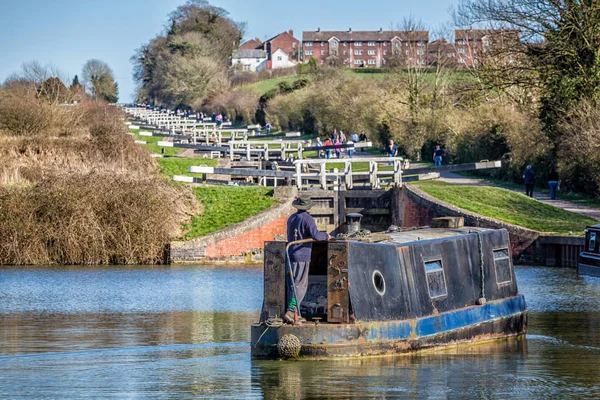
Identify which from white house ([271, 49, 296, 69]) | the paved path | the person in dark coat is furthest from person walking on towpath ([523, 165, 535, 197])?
white house ([271, 49, 296, 69])

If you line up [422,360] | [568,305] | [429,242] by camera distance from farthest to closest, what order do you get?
[568,305] < [429,242] < [422,360]

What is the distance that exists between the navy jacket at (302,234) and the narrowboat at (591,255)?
46.2ft

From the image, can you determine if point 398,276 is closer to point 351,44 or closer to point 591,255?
point 591,255

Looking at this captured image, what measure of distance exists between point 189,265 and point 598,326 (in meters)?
15.7

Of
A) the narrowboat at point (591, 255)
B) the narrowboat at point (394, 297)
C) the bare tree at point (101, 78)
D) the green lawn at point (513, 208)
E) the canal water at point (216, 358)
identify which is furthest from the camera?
the bare tree at point (101, 78)

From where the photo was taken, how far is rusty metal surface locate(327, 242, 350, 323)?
15234 millimetres

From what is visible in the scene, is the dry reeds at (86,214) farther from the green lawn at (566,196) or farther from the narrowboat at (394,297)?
the narrowboat at (394,297)

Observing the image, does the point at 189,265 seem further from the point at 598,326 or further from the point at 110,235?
the point at 598,326

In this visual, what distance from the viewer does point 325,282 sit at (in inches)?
653

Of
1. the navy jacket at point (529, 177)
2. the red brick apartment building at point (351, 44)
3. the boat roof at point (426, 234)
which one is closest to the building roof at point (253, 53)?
the red brick apartment building at point (351, 44)

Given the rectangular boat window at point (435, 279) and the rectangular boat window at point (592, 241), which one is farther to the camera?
the rectangular boat window at point (592, 241)

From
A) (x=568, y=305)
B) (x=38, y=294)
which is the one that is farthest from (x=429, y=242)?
(x=38, y=294)

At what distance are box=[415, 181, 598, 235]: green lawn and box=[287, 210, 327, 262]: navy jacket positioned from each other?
62.2ft

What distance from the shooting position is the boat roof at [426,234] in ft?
55.7
